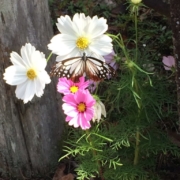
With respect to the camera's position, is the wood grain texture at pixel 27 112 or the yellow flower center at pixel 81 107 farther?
the wood grain texture at pixel 27 112

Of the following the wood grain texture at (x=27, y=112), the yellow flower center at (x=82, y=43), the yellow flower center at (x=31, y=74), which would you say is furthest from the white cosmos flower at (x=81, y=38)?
the wood grain texture at (x=27, y=112)

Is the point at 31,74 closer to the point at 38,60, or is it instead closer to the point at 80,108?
the point at 38,60

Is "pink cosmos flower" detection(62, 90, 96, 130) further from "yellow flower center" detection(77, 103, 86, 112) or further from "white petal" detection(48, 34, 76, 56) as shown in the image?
"white petal" detection(48, 34, 76, 56)

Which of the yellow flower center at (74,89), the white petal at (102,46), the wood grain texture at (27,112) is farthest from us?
the wood grain texture at (27,112)

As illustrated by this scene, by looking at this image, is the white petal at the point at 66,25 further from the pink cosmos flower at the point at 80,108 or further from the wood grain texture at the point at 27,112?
the wood grain texture at the point at 27,112

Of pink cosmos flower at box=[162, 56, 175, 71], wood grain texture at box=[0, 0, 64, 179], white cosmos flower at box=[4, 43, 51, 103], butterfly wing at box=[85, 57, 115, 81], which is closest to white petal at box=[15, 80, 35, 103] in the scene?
white cosmos flower at box=[4, 43, 51, 103]

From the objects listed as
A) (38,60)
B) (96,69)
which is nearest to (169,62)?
(96,69)

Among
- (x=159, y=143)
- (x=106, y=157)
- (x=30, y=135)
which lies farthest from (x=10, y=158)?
(x=159, y=143)
